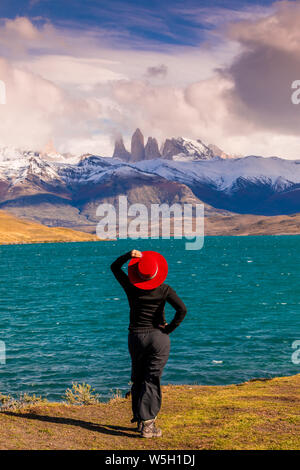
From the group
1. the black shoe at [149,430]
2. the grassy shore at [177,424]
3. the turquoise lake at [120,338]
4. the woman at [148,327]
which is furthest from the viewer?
the turquoise lake at [120,338]

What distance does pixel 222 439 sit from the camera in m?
11.1

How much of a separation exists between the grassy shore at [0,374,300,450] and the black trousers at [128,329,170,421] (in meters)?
0.74

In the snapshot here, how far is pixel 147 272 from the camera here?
11016mm

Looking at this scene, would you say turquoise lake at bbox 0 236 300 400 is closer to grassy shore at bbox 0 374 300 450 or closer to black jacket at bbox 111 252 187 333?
grassy shore at bbox 0 374 300 450

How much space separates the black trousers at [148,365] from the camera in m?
11.4

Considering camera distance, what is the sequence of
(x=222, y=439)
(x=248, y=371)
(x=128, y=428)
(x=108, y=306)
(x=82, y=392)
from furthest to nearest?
(x=108, y=306)
(x=248, y=371)
(x=82, y=392)
(x=128, y=428)
(x=222, y=439)

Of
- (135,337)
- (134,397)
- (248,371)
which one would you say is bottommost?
(248,371)

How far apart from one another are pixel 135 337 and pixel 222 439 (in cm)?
300

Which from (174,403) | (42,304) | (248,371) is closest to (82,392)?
(174,403)

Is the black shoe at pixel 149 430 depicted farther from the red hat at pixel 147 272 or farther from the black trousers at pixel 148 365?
the red hat at pixel 147 272

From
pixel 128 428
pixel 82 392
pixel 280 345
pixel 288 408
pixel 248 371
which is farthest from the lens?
pixel 280 345

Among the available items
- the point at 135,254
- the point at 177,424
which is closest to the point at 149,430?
the point at 177,424

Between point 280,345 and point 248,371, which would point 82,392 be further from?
point 280,345

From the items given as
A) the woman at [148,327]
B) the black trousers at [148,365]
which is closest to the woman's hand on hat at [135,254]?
the woman at [148,327]
